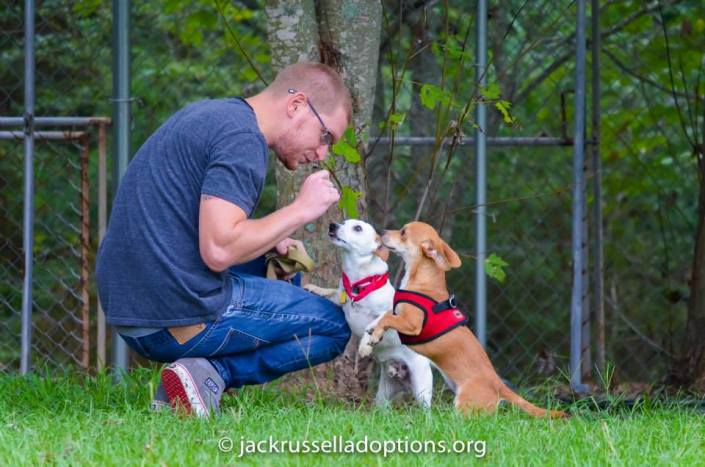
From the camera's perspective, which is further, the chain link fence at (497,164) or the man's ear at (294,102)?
the chain link fence at (497,164)

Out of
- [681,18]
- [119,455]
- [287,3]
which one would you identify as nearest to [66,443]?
Answer: [119,455]

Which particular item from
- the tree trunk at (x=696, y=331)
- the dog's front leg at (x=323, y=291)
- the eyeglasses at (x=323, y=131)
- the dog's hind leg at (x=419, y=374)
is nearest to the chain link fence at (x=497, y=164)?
the tree trunk at (x=696, y=331)

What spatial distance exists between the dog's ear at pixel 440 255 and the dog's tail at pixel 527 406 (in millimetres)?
538

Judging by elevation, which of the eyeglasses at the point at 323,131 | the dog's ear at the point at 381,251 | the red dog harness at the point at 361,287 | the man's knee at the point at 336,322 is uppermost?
the eyeglasses at the point at 323,131

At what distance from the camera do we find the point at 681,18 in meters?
6.89

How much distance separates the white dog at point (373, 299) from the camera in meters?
4.48

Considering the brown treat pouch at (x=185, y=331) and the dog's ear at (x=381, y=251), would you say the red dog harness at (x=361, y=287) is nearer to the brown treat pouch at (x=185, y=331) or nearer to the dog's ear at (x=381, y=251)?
the dog's ear at (x=381, y=251)

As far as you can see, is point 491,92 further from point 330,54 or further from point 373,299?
point 373,299

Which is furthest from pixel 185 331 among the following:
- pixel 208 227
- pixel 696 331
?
pixel 696 331

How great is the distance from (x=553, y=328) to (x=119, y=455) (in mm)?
4576

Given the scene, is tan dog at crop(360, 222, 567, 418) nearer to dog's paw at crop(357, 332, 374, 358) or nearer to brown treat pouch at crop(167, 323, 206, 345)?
dog's paw at crop(357, 332, 374, 358)

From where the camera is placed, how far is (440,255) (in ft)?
15.0

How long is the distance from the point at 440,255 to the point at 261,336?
2.92 ft

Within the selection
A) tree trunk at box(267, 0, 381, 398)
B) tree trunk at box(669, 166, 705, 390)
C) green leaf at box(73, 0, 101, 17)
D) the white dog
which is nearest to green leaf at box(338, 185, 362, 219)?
the white dog
